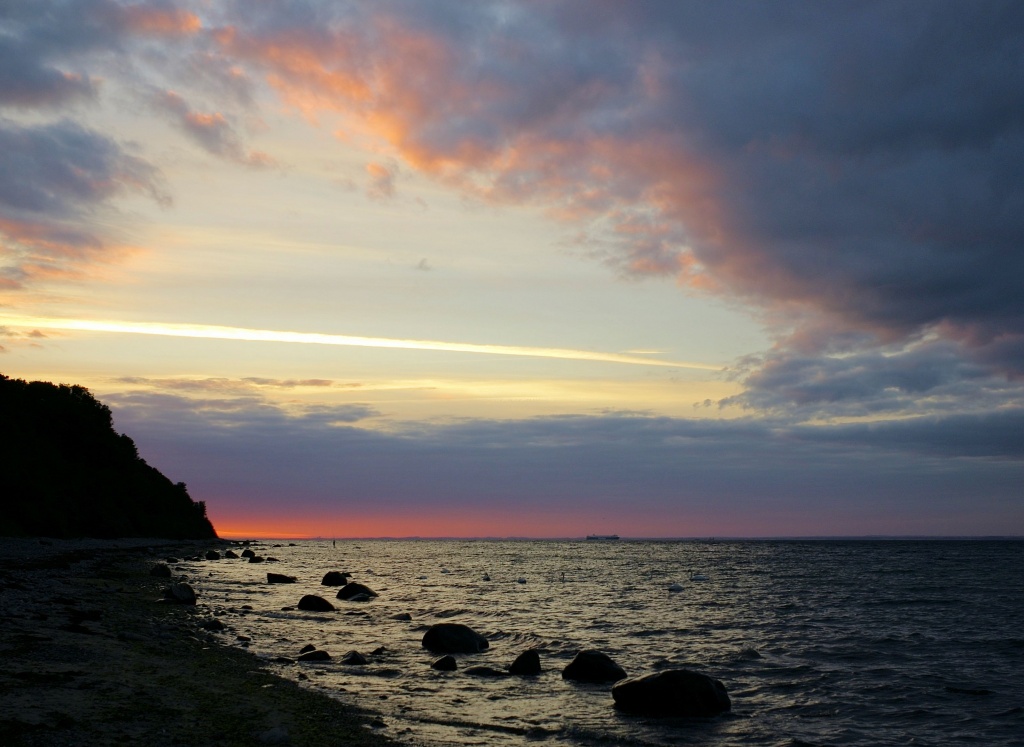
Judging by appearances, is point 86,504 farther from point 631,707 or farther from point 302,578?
point 631,707

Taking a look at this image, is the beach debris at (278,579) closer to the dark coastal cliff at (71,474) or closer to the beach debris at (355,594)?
the beach debris at (355,594)

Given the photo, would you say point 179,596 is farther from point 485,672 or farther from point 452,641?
point 485,672

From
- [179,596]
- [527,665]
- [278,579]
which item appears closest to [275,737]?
[527,665]

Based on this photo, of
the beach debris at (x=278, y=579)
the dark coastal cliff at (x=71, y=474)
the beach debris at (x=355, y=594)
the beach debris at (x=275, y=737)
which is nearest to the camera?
the beach debris at (x=275, y=737)

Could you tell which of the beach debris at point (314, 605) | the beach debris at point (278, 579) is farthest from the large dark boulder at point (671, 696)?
the beach debris at point (278, 579)

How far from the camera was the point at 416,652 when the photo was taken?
24.8 m

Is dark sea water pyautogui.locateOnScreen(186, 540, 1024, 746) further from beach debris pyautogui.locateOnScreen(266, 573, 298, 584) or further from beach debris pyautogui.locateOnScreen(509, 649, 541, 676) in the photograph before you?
beach debris pyautogui.locateOnScreen(266, 573, 298, 584)

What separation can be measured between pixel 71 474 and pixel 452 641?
267ft

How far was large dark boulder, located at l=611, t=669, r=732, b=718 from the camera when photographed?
1739 centimetres

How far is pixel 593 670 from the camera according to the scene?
20.8 meters

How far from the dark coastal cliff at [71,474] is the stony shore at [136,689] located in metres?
47.8

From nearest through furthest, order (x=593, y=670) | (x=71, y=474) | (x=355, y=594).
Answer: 1. (x=593, y=670)
2. (x=355, y=594)
3. (x=71, y=474)

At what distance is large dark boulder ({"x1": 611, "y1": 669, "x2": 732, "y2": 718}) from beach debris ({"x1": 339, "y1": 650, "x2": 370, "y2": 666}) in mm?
7918

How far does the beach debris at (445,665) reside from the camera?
21.7 metres
